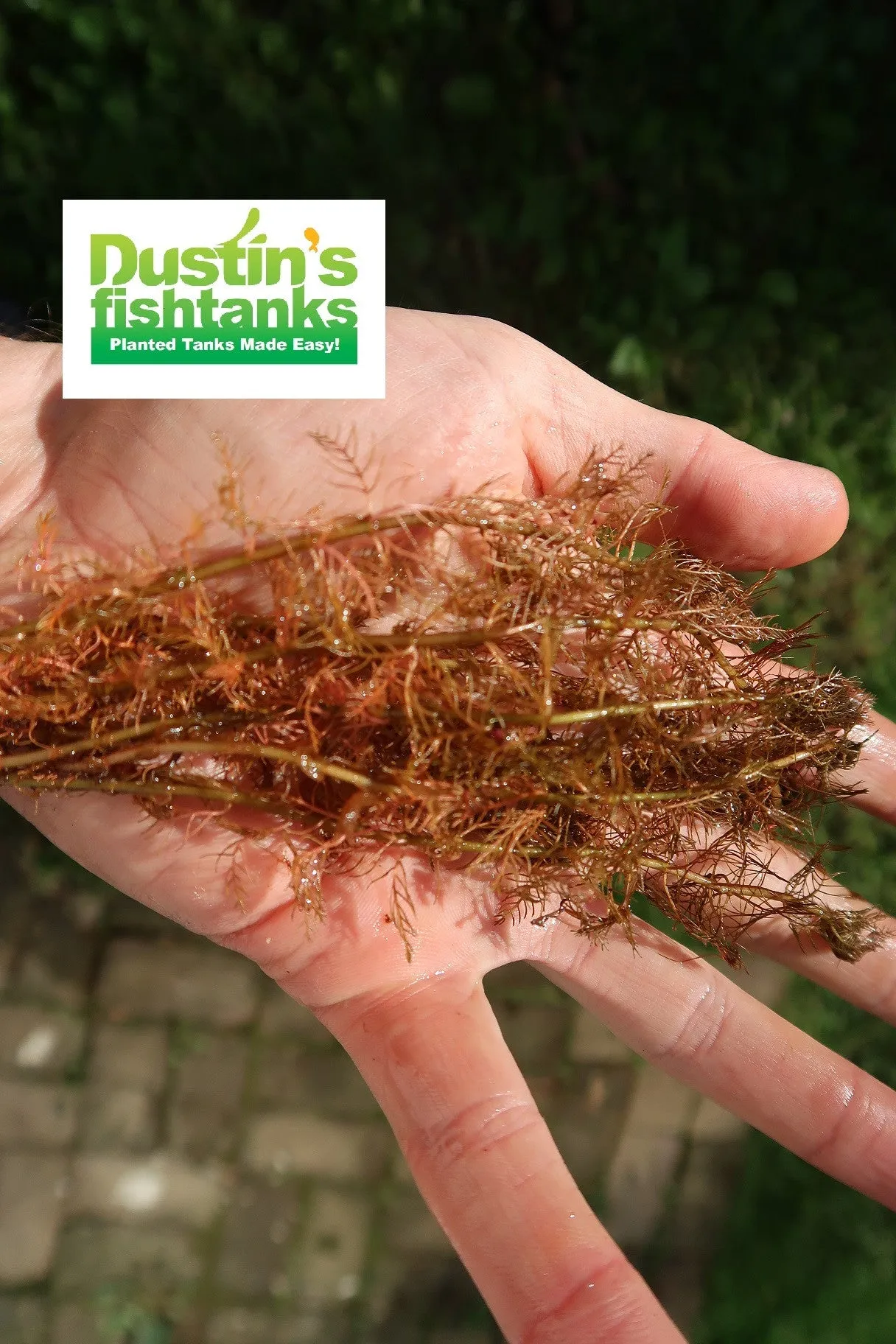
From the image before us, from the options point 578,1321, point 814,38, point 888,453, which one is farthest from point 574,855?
point 814,38

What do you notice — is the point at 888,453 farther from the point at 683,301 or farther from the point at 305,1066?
the point at 305,1066

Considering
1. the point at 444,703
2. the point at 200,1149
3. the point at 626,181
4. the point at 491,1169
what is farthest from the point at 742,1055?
the point at 626,181

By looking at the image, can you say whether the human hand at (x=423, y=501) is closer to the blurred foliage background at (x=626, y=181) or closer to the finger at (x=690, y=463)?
the finger at (x=690, y=463)

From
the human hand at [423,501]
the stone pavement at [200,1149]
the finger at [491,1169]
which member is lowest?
the stone pavement at [200,1149]

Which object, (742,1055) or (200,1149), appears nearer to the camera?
(742,1055)

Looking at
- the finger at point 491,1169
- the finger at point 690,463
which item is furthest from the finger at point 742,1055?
the finger at point 690,463

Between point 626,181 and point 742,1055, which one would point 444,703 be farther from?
point 626,181

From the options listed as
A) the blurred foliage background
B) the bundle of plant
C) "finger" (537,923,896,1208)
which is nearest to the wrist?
the bundle of plant
